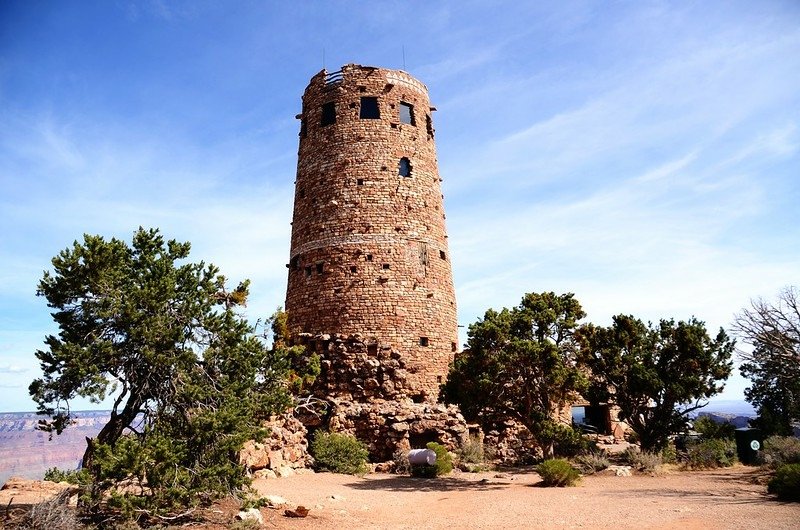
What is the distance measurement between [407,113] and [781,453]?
804 inches

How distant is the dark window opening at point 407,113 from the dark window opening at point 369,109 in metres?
1.25

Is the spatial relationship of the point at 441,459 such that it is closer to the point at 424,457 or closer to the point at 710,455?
the point at 424,457

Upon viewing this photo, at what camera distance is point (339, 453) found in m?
20.0

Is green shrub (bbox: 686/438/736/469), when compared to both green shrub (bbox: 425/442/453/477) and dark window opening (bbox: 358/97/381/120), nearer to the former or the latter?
green shrub (bbox: 425/442/453/477)

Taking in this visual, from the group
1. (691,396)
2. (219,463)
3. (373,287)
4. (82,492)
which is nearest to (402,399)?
(373,287)

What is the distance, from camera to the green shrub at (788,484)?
12.5 metres

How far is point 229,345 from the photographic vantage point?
1235cm

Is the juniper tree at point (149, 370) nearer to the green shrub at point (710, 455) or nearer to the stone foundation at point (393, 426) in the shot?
the stone foundation at point (393, 426)

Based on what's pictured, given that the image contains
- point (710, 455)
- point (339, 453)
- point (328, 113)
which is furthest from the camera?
point (328, 113)

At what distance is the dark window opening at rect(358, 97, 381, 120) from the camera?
87.4 feet

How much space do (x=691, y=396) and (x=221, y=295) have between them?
55.8ft

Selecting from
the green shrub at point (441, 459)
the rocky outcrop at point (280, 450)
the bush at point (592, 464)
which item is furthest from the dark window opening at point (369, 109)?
the bush at point (592, 464)

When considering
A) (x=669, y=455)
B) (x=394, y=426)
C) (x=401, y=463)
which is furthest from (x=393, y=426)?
(x=669, y=455)

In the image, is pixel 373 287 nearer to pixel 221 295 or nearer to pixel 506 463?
pixel 506 463
